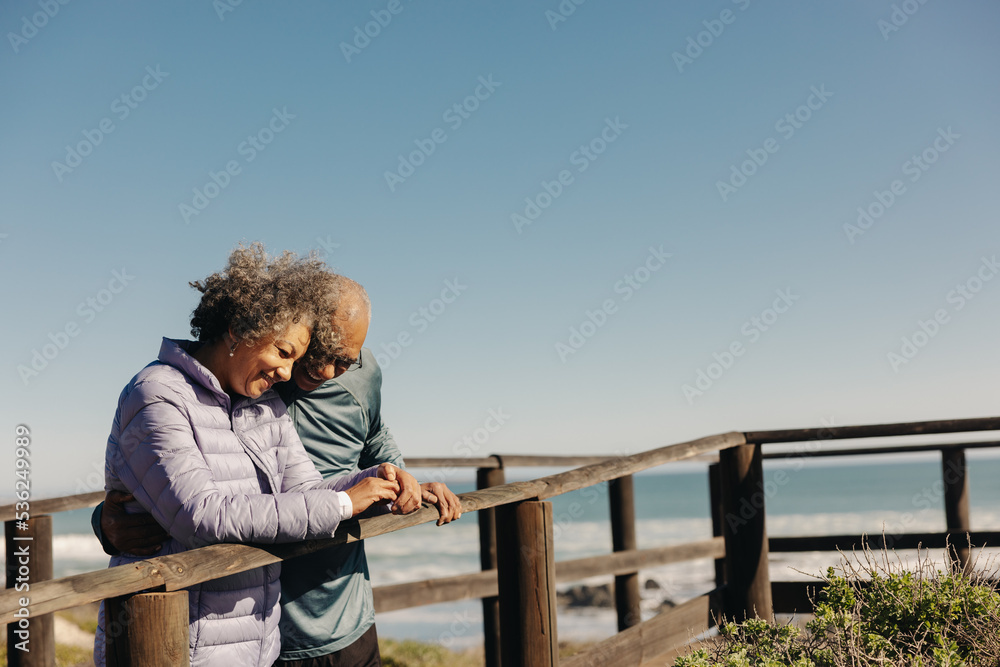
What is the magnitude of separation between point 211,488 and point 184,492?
2.0 inches

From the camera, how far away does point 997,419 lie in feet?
12.0

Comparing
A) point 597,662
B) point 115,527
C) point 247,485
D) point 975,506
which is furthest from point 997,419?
point 975,506

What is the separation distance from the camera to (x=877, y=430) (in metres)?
3.67

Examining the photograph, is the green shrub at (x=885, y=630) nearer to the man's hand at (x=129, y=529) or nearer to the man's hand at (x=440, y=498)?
the man's hand at (x=440, y=498)

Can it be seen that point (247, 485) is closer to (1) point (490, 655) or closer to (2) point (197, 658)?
(2) point (197, 658)

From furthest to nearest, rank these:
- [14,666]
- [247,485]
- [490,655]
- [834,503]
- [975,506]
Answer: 1. [834,503]
2. [975,506]
3. [490,655]
4. [14,666]
5. [247,485]

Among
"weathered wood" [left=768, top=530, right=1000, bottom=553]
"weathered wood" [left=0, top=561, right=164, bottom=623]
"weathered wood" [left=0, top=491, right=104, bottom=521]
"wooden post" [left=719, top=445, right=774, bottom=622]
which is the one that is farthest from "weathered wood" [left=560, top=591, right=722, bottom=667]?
"weathered wood" [left=0, top=491, right=104, bottom=521]

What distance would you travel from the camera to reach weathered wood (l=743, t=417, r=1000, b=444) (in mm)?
3621

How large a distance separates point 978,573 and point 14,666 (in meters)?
4.23

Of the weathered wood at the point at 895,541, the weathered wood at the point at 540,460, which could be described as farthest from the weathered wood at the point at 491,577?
the weathered wood at the point at 540,460

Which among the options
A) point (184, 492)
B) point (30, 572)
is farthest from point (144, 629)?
point (30, 572)

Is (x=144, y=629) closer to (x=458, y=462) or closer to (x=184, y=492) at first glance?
(x=184, y=492)

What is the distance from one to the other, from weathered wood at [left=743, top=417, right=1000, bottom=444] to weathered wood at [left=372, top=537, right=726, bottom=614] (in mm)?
760

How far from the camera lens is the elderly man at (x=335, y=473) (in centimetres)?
197
